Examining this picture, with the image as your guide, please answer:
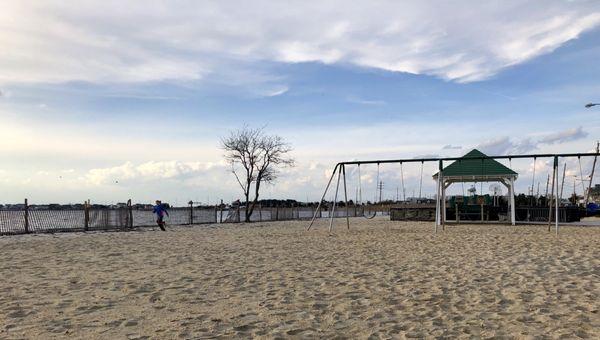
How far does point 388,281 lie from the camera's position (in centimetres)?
830

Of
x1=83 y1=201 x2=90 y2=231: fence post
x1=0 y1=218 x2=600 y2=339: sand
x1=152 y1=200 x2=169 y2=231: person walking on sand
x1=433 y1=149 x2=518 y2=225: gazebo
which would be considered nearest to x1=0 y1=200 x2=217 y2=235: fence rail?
x1=83 y1=201 x2=90 y2=231: fence post

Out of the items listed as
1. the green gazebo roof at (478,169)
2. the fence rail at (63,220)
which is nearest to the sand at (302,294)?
the fence rail at (63,220)

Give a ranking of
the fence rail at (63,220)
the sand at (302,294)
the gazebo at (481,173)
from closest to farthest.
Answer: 1. the sand at (302,294)
2. the fence rail at (63,220)
3. the gazebo at (481,173)

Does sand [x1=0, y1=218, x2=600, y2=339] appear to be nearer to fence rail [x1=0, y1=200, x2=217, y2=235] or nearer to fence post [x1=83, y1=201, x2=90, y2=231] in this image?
fence rail [x1=0, y1=200, x2=217, y2=235]

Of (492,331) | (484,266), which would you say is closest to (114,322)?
(492,331)

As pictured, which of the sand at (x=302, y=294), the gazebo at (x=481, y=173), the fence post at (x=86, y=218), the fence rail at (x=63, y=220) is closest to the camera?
the sand at (x=302, y=294)

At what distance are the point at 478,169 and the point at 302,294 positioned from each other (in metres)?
22.0

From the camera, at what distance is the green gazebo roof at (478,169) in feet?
85.9

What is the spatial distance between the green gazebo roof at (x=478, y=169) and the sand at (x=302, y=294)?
13.7 meters

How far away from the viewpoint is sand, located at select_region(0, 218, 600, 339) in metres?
5.46

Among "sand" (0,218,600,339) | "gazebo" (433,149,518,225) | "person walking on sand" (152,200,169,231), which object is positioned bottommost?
"sand" (0,218,600,339)

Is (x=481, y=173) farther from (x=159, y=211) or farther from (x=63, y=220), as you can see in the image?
(x=63, y=220)

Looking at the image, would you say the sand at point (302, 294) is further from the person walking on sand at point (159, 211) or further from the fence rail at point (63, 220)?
the person walking on sand at point (159, 211)

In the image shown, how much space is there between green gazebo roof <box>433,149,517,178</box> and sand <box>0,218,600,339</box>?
540 inches
